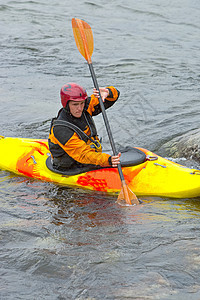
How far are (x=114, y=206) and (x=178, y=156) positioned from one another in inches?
72.7

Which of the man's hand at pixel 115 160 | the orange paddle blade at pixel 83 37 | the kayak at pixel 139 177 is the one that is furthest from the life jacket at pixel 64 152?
the orange paddle blade at pixel 83 37

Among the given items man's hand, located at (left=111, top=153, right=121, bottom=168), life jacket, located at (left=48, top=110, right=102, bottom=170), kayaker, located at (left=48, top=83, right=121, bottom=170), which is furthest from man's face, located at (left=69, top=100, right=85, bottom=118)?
man's hand, located at (left=111, top=153, right=121, bottom=168)

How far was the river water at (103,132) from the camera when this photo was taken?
3158 mm

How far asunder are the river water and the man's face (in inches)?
35.9

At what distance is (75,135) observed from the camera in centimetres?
465

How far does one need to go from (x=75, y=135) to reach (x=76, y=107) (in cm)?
30

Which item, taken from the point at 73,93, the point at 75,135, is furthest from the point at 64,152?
the point at 73,93

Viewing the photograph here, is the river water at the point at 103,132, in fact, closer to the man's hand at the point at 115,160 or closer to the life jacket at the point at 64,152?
the life jacket at the point at 64,152

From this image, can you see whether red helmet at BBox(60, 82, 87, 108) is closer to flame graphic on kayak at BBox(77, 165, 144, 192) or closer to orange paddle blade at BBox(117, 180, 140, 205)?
flame graphic on kayak at BBox(77, 165, 144, 192)

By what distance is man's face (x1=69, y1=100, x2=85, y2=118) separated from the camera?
4.61 m

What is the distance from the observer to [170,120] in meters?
7.57

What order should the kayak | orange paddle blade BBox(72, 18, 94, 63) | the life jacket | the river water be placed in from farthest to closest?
orange paddle blade BBox(72, 18, 94, 63), the life jacket, the kayak, the river water

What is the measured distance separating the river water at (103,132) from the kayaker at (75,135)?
0.44m

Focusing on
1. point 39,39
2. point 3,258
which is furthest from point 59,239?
point 39,39
